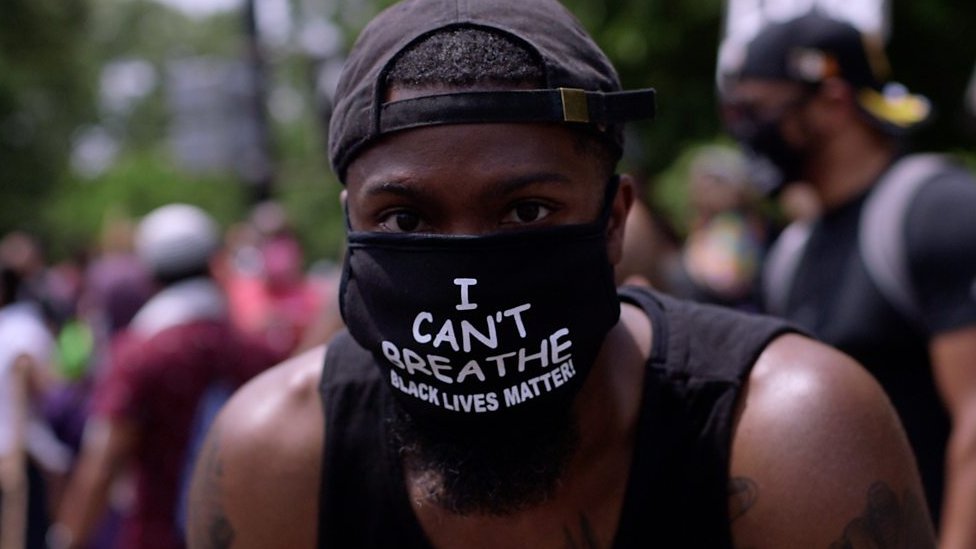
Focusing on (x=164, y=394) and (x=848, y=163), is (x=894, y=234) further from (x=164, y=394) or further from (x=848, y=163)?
(x=164, y=394)

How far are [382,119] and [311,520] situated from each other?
0.72m

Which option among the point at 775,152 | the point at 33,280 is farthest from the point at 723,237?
the point at 33,280

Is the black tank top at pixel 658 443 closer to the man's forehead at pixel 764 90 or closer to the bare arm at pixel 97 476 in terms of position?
the man's forehead at pixel 764 90

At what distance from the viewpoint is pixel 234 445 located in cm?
231

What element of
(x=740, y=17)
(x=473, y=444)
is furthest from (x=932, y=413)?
(x=740, y=17)

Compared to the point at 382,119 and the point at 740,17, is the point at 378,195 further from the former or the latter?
the point at 740,17

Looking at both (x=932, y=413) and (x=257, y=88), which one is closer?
(x=932, y=413)

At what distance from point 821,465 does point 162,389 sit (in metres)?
3.47

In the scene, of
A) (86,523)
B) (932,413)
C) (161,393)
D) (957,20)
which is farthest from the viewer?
(957,20)

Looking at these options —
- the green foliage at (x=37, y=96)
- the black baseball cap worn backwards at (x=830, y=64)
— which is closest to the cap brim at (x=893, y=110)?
the black baseball cap worn backwards at (x=830, y=64)

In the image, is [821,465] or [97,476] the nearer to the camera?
[821,465]

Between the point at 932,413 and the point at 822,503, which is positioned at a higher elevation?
the point at 822,503

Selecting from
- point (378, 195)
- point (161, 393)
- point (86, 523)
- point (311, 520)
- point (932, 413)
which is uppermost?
point (378, 195)

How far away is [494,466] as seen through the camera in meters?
2.15
